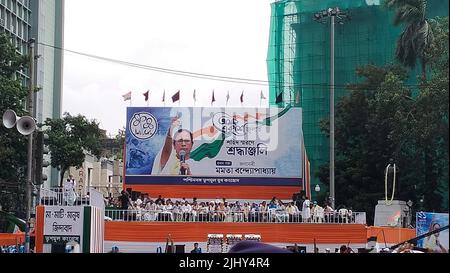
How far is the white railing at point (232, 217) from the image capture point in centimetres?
1575

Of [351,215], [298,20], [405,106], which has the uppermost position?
[298,20]

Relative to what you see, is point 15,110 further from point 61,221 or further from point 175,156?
point 61,221

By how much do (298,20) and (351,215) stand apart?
4323 mm

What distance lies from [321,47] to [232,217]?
13.9 ft

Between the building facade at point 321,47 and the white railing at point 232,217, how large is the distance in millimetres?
2886

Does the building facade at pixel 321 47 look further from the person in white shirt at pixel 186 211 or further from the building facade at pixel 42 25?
the building facade at pixel 42 25

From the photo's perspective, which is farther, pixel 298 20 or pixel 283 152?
pixel 283 152
